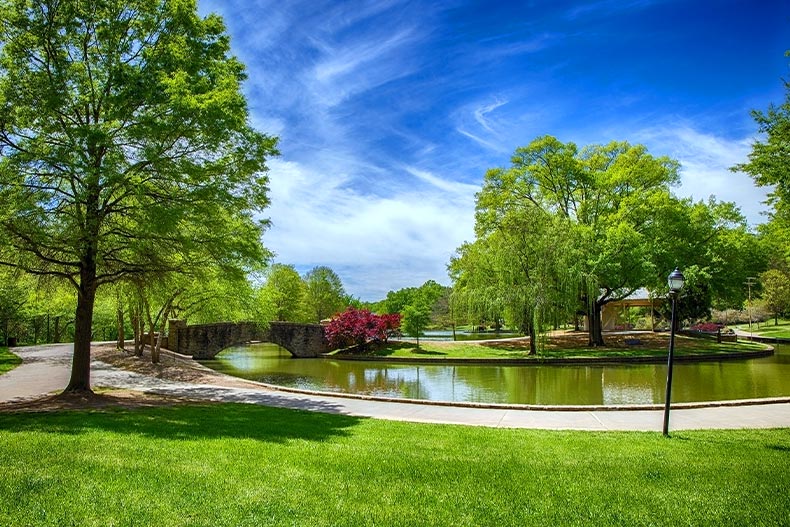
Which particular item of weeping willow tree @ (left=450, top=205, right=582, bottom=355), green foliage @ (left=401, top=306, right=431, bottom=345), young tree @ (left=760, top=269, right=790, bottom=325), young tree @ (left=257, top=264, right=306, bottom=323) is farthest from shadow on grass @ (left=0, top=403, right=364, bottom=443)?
young tree @ (left=760, top=269, right=790, bottom=325)

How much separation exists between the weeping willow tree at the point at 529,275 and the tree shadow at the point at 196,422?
18.2 metres

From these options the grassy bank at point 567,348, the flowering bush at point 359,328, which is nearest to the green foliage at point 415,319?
the flowering bush at point 359,328

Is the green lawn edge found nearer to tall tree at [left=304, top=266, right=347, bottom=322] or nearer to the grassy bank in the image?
the grassy bank

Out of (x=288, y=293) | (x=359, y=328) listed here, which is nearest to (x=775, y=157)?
(x=359, y=328)

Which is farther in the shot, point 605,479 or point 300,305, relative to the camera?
point 300,305

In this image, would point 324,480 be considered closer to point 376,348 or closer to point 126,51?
point 126,51

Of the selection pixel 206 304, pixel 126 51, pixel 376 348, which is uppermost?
pixel 126 51

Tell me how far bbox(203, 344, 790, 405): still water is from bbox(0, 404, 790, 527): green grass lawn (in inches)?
303

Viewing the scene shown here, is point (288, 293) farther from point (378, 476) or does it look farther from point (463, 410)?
point (378, 476)

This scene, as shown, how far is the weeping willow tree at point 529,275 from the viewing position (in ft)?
90.9

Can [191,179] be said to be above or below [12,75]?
below

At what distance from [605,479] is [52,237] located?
467 inches

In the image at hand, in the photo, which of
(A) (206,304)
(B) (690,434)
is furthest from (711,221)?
(A) (206,304)

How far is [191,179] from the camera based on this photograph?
11719 mm
